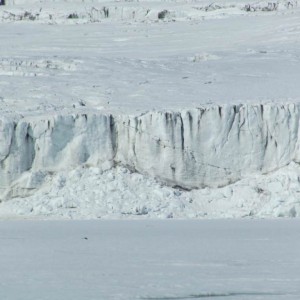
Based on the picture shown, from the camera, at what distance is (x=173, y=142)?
17.6 meters

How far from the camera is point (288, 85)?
19.9 metres

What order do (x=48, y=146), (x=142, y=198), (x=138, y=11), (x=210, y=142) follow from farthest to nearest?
(x=138, y=11) → (x=210, y=142) → (x=48, y=146) → (x=142, y=198)

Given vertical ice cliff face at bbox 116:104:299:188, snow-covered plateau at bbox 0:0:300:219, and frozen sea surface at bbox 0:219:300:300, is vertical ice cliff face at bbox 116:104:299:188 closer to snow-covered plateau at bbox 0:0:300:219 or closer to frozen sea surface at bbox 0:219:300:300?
snow-covered plateau at bbox 0:0:300:219

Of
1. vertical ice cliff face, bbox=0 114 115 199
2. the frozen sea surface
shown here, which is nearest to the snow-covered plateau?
vertical ice cliff face, bbox=0 114 115 199

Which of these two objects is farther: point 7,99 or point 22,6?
point 22,6

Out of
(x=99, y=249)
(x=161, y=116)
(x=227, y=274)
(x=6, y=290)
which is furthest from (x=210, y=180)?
(x=6, y=290)

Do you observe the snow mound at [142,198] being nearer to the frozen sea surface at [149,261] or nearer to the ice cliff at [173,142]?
the ice cliff at [173,142]

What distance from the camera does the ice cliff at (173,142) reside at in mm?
17406

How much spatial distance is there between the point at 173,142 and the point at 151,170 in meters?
0.63

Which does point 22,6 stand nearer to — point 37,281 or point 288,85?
point 288,85

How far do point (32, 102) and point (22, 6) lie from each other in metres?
17.6

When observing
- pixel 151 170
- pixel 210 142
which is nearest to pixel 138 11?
pixel 210 142

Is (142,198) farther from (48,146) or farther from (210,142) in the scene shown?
(48,146)

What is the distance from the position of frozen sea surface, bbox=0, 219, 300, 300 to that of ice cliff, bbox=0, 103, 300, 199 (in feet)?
8.16
